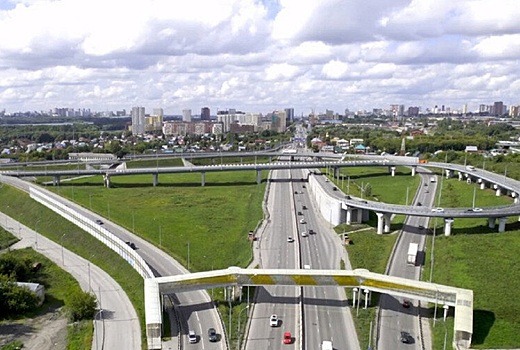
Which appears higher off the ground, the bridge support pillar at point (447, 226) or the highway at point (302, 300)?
the bridge support pillar at point (447, 226)

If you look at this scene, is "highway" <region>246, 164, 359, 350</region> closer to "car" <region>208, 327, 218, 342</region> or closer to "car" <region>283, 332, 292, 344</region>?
"car" <region>283, 332, 292, 344</region>

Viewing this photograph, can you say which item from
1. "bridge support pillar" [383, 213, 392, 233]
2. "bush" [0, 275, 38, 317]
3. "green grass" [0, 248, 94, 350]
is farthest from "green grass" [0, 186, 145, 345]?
"bridge support pillar" [383, 213, 392, 233]

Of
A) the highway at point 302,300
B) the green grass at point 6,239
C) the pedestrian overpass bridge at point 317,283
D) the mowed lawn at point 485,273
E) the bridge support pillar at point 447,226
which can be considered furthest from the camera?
the green grass at point 6,239

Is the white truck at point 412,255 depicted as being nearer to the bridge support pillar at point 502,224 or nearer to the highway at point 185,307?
the bridge support pillar at point 502,224

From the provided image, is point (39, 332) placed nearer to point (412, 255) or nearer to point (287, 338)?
point (287, 338)

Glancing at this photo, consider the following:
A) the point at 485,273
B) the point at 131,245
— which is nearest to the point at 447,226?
the point at 485,273

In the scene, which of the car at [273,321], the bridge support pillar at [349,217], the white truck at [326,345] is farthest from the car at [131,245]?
the white truck at [326,345]
